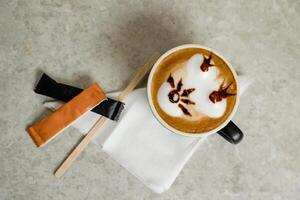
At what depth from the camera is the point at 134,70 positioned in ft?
1.98

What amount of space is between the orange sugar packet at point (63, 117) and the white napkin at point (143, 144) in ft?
0.14

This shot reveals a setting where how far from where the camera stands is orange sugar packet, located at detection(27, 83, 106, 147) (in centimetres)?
54

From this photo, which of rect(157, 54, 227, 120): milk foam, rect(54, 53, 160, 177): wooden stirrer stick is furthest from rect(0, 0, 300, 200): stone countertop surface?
rect(157, 54, 227, 120): milk foam

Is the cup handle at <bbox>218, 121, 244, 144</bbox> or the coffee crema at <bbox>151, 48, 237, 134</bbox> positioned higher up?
the coffee crema at <bbox>151, 48, 237, 134</bbox>

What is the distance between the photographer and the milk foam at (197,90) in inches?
19.7

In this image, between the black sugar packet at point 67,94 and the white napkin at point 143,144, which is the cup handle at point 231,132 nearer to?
the white napkin at point 143,144

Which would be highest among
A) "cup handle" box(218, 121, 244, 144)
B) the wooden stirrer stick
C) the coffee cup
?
the coffee cup

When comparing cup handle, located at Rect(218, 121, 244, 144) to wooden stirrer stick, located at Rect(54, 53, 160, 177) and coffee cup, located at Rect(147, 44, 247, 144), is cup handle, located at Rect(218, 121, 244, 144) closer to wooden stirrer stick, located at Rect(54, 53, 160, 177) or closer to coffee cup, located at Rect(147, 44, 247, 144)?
coffee cup, located at Rect(147, 44, 247, 144)

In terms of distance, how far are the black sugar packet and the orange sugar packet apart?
0.08ft

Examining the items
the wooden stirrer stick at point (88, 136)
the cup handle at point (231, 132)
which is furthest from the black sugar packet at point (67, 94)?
the cup handle at point (231, 132)

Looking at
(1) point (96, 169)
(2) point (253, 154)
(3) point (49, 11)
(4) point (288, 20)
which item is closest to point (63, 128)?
(1) point (96, 169)

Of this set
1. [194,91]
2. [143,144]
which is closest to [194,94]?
[194,91]

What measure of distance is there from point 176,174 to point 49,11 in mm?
326

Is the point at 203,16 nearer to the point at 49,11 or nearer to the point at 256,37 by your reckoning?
the point at 256,37
